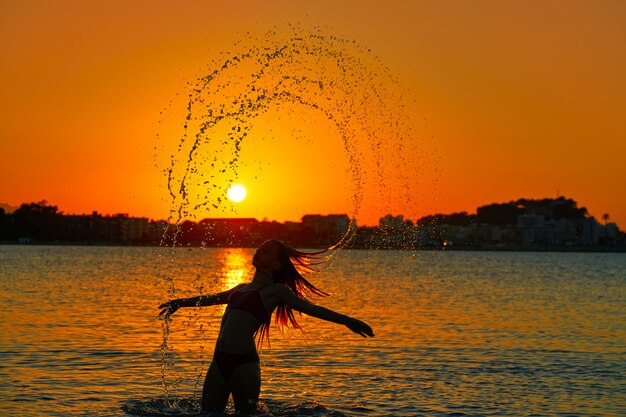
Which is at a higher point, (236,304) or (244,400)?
(236,304)

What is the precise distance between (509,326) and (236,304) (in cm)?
2757

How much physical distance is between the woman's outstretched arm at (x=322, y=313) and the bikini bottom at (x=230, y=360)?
95 centimetres

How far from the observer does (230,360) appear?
14.8 meters

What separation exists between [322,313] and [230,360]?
5.60 ft

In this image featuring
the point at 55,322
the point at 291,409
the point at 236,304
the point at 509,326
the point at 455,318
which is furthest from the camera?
the point at 455,318

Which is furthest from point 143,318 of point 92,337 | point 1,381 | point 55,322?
point 1,381

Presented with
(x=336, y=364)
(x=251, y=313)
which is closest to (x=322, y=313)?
(x=251, y=313)

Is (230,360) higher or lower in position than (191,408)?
higher

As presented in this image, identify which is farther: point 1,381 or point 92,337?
point 92,337

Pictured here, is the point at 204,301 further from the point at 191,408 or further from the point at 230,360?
the point at 191,408

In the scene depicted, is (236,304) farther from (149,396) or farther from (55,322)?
(55,322)

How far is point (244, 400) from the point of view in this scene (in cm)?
1506

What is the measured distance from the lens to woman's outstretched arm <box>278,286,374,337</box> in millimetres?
13969

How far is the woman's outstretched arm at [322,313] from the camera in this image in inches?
550
